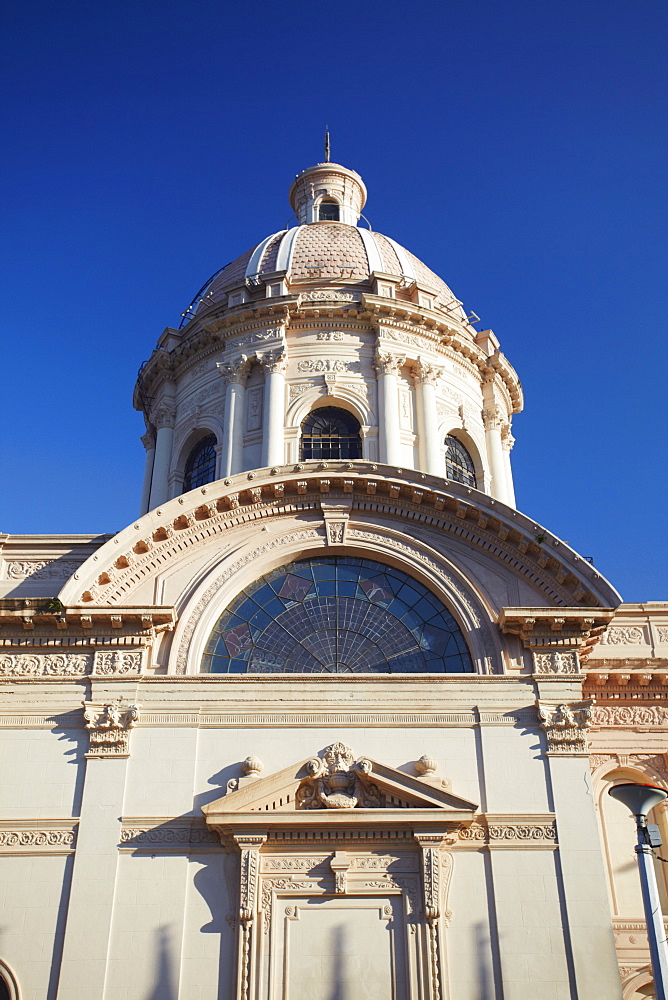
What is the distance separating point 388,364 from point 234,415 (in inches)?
203

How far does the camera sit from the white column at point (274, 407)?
91.7 feet

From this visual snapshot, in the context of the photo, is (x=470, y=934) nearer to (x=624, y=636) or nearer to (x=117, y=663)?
(x=624, y=636)

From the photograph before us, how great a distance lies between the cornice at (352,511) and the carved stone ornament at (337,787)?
18.7 ft

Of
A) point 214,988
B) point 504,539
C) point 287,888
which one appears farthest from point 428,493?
point 214,988

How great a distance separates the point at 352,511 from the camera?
72.3 feet

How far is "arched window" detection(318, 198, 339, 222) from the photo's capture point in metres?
38.3

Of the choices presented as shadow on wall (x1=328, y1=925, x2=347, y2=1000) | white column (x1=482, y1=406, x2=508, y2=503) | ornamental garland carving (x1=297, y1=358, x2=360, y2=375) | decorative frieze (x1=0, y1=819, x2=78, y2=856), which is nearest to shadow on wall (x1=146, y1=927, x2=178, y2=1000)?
decorative frieze (x1=0, y1=819, x2=78, y2=856)

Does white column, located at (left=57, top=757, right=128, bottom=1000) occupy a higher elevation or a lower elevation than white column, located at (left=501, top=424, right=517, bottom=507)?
lower

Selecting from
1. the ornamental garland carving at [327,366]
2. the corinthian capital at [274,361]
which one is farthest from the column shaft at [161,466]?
the ornamental garland carving at [327,366]

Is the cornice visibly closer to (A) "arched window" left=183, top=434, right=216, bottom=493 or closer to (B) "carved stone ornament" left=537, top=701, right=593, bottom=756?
(B) "carved stone ornament" left=537, top=701, right=593, bottom=756

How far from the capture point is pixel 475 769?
727 inches

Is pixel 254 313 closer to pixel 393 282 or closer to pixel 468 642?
pixel 393 282

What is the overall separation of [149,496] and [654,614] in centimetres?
1708

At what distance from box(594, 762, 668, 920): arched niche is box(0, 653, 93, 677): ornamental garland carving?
11.3 metres
